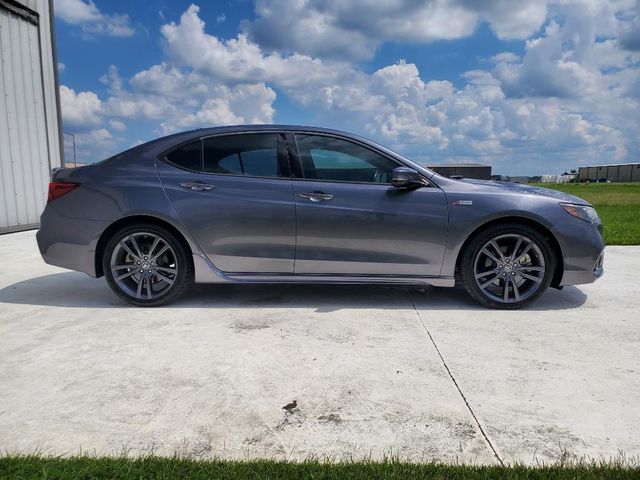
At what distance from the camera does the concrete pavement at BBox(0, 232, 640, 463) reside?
2.01 meters

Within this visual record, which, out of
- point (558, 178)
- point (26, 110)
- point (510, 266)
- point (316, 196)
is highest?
point (26, 110)

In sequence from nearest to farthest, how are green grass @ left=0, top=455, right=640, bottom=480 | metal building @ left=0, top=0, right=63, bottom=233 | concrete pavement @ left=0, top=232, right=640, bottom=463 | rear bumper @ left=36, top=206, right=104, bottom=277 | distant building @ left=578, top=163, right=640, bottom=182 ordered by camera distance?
green grass @ left=0, top=455, right=640, bottom=480
concrete pavement @ left=0, top=232, right=640, bottom=463
rear bumper @ left=36, top=206, right=104, bottom=277
metal building @ left=0, top=0, right=63, bottom=233
distant building @ left=578, top=163, right=640, bottom=182

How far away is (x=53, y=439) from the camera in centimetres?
201

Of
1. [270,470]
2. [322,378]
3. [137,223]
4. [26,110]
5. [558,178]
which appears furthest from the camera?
[558,178]

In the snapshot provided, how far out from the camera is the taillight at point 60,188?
13.2 feet

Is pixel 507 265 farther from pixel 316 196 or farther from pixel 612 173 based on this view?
pixel 612 173

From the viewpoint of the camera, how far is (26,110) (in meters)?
9.35

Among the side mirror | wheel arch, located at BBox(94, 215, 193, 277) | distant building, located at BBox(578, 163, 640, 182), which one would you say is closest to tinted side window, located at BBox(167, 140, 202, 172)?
wheel arch, located at BBox(94, 215, 193, 277)

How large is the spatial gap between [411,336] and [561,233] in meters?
1.70

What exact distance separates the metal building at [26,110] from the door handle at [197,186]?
6.99 m

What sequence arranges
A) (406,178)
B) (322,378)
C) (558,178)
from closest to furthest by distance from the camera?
1. (322,378)
2. (406,178)
3. (558,178)

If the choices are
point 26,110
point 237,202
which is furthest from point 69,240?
point 26,110

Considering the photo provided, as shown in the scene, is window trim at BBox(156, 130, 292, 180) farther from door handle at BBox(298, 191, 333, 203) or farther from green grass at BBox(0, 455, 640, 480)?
green grass at BBox(0, 455, 640, 480)

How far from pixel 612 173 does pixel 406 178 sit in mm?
113101
